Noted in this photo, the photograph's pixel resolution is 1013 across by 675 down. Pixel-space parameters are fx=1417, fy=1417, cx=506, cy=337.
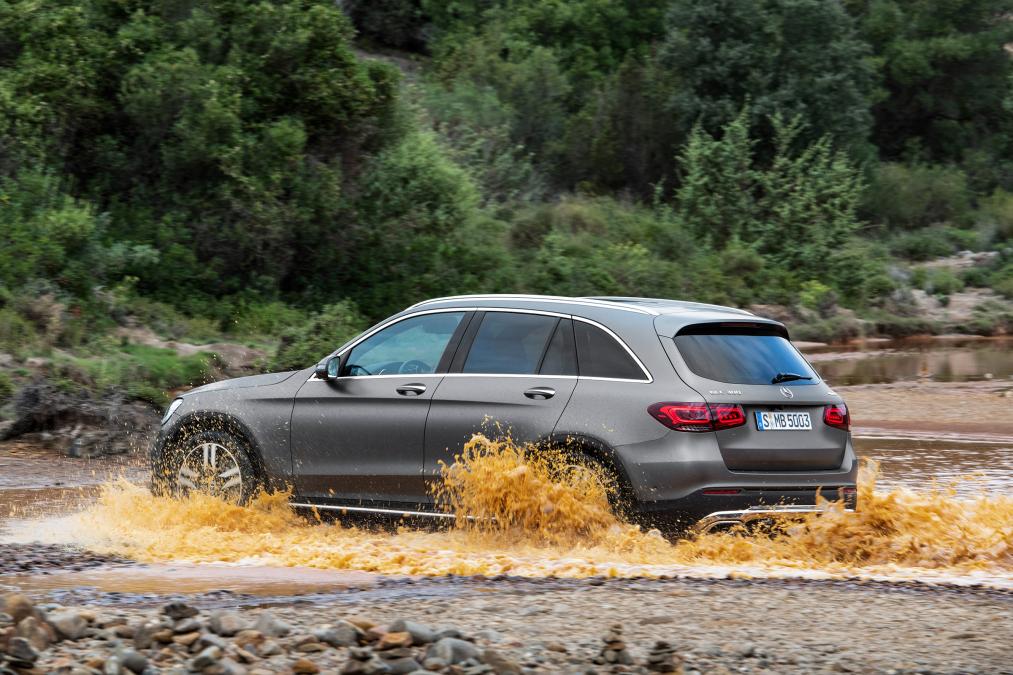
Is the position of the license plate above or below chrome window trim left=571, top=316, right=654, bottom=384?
below

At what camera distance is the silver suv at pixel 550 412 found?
26.7ft

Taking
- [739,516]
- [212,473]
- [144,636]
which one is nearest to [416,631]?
[144,636]

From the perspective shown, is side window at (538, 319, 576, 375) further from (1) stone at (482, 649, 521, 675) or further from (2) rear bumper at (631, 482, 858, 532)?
(1) stone at (482, 649, 521, 675)

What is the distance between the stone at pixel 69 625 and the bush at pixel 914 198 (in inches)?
1736

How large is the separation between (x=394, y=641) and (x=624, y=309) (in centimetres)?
373

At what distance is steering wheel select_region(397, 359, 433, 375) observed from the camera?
9164mm

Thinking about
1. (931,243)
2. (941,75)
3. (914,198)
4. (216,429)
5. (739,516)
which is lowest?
(739,516)

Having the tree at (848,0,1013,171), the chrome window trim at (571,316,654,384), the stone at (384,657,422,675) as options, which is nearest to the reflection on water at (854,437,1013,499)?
the chrome window trim at (571,316,654,384)

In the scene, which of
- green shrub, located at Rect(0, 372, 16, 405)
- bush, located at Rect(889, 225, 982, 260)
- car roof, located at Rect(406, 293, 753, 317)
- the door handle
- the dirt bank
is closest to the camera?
car roof, located at Rect(406, 293, 753, 317)

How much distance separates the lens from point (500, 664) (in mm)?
5223

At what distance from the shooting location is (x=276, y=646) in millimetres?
5480

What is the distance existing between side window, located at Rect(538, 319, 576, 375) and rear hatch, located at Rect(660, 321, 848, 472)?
0.60 m

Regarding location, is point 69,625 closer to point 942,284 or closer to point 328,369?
point 328,369

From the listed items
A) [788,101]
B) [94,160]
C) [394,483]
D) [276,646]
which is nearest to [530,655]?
[276,646]
